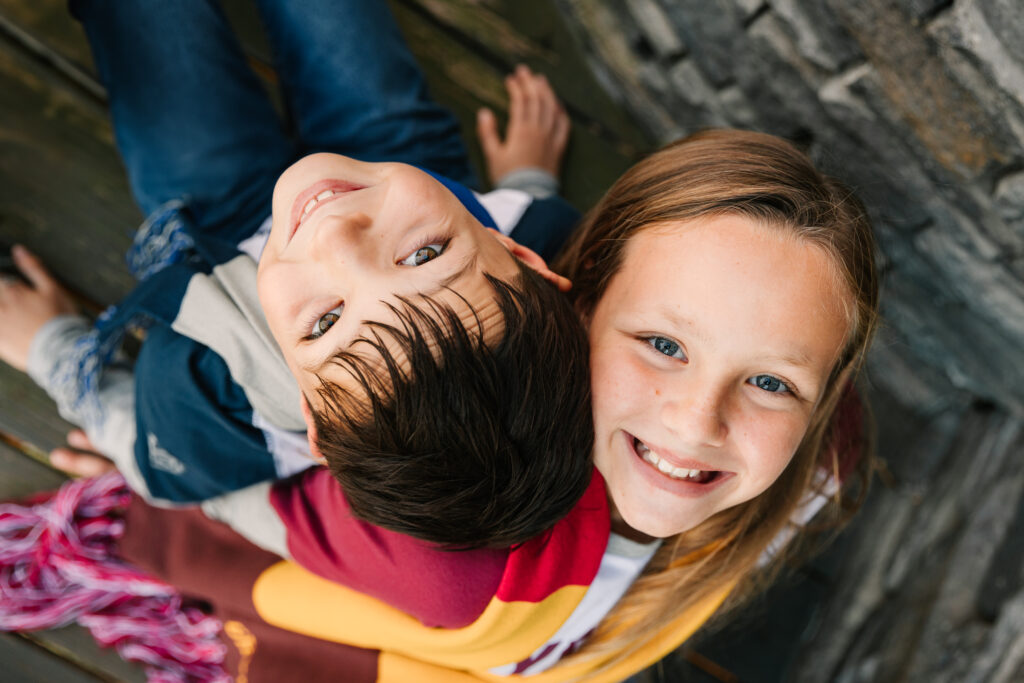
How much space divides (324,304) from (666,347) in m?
0.39

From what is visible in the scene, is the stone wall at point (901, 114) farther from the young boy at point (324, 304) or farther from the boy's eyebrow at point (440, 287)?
the boy's eyebrow at point (440, 287)

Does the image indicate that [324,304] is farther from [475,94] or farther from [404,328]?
[475,94]

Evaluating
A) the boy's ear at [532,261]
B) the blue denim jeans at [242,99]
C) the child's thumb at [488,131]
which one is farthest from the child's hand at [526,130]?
the boy's ear at [532,261]

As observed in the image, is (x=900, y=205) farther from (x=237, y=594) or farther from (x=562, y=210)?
(x=237, y=594)

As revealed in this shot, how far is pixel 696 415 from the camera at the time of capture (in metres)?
0.76

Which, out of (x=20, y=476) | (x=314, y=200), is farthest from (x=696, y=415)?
(x=20, y=476)

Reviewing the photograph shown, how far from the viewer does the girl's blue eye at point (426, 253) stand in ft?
2.47

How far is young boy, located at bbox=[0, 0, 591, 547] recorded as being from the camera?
2.36 ft

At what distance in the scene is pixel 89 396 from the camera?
110 cm

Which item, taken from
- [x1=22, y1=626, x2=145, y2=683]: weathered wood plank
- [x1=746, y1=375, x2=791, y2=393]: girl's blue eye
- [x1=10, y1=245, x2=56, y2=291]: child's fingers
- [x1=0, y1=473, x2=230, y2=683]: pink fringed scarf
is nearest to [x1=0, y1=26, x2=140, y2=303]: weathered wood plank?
[x1=10, y1=245, x2=56, y2=291]: child's fingers

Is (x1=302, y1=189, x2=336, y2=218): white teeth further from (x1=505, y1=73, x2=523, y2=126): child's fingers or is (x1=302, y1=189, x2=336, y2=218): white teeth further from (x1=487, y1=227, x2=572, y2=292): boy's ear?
(x1=505, y1=73, x2=523, y2=126): child's fingers

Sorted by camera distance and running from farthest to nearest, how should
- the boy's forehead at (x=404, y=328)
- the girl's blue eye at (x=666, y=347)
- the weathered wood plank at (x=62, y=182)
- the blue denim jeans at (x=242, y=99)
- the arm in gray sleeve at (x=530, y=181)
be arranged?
the arm in gray sleeve at (x=530, y=181), the weathered wood plank at (x=62, y=182), the blue denim jeans at (x=242, y=99), the girl's blue eye at (x=666, y=347), the boy's forehead at (x=404, y=328)

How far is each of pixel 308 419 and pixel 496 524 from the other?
250 mm

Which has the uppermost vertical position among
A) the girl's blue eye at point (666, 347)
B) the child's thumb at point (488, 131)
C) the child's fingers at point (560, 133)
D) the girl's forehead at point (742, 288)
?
the child's fingers at point (560, 133)
